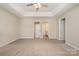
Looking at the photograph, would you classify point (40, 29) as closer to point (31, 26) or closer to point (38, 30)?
point (38, 30)

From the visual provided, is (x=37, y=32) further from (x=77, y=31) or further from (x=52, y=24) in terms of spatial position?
(x=77, y=31)

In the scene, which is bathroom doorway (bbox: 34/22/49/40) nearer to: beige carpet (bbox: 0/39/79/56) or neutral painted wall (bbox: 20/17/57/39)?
neutral painted wall (bbox: 20/17/57/39)

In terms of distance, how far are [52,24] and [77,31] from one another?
17.3ft

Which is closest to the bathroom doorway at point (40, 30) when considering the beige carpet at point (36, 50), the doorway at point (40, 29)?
the doorway at point (40, 29)

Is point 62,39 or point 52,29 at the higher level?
point 52,29

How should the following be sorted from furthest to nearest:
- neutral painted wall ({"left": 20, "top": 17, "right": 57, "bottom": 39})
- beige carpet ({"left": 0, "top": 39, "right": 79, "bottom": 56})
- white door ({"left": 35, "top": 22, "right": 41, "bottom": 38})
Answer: white door ({"left": 35, "top": 22, "right": 41, "bottom": 38}) < neutral painted wall ({"left": 20, "top": 17, "right": 57, "bottom": 39}) < beige carpet ({"left": 0, "top": 39, "right": 79, "bottom": 56})

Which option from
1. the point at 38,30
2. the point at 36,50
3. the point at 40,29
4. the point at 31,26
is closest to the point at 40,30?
the point at 40,29

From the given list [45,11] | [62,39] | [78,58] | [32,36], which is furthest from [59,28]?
[78,58]

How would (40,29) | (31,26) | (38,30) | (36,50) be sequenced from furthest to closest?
(40,29), (38,30), (31,26), (36,50)

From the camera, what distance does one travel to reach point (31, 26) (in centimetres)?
1066

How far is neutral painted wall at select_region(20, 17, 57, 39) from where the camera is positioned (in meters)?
10.5

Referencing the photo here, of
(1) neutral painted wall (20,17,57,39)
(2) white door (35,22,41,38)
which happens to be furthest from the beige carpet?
(2) white door (35,22,41,38)

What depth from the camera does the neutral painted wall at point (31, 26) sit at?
10.5 m

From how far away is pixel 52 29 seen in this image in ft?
34.6
